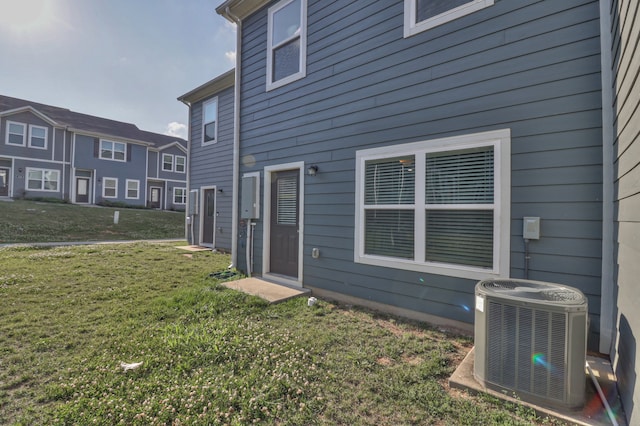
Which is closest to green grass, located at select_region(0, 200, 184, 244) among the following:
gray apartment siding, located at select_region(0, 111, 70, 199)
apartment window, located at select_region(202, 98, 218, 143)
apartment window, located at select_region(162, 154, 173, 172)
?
gray apartment siding, located at select_region(0, 111, 70, 199)

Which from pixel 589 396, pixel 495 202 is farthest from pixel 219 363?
pixel 495 202

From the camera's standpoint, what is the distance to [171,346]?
2.73m

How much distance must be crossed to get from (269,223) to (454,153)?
3377 millimetres

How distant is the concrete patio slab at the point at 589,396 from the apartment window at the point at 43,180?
24.3m

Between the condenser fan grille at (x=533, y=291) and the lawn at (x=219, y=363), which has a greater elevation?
→ the condenser fan grille at (x=533, y=291)

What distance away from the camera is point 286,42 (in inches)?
201

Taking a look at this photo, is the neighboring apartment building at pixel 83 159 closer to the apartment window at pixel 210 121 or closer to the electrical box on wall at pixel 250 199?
the apartment window at pixel 210 121

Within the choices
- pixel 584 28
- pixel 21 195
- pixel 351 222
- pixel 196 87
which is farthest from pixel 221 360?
pixel 21 195

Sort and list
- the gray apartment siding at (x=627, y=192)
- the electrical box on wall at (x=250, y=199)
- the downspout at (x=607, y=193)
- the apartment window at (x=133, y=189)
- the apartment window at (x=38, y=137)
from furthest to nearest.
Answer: the apartment window at (x=133, y=189) → the apartment window at (x=38, y=137) → the electrical box on wall at (x=250, y=199) → the downspout at (x=607, y=193) → the gray apartment siding at (x=627, y=192)

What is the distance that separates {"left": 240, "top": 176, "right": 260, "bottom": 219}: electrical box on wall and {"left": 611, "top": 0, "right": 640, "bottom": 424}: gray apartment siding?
4743mm

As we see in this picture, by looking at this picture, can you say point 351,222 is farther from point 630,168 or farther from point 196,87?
point 196,87

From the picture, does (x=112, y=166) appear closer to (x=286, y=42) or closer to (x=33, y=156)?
(x=33, y=156)

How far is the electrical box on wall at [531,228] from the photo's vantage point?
106 inches

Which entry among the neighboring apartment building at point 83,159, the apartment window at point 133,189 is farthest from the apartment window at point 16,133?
the apartment window at point 133,189
